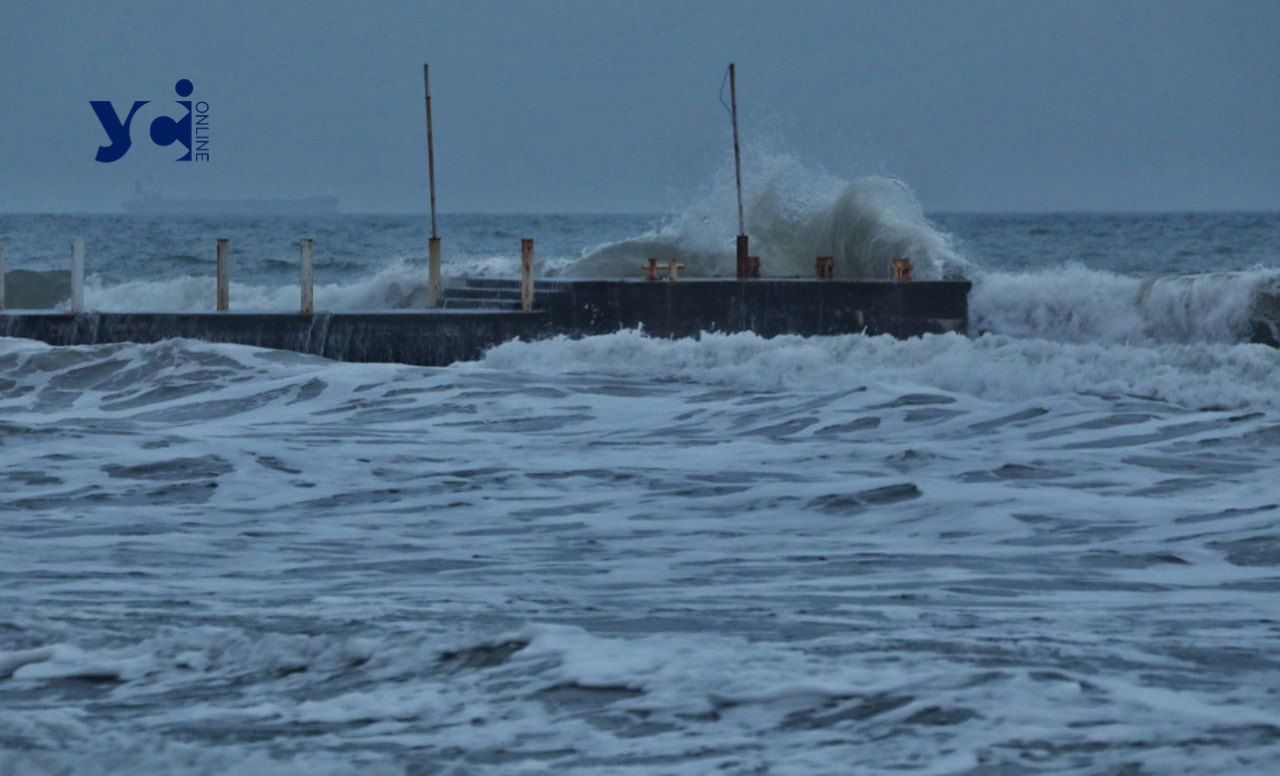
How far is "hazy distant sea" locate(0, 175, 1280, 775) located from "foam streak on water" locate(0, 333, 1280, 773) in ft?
0.08

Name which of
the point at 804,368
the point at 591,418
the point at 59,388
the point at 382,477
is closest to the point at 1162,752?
the point at 382,477

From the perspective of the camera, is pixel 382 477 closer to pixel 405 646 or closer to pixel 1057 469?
pixel 1057 469

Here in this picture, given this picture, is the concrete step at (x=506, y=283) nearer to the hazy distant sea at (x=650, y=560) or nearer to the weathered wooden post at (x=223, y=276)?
the hazy distant sea at (x=650, y=560)

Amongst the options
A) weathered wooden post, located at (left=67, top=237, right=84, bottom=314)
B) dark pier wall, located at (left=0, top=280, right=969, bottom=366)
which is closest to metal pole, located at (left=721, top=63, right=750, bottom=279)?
dark pier wall, located at (left=0, top=280, right=969, bottom=366)

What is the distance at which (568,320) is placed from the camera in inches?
741

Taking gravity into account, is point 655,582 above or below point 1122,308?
below

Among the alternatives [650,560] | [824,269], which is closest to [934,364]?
[824,269]

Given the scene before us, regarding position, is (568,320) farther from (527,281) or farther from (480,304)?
(480,304)

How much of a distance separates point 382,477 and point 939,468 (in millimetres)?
3187

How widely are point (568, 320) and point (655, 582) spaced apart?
11969 mm

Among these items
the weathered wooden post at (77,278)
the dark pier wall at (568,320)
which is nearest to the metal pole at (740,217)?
the dark pier wall at (568,320)

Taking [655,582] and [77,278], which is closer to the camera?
[655,582]

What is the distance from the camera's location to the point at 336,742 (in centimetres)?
467

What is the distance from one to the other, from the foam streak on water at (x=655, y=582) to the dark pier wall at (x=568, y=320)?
12.6ft
